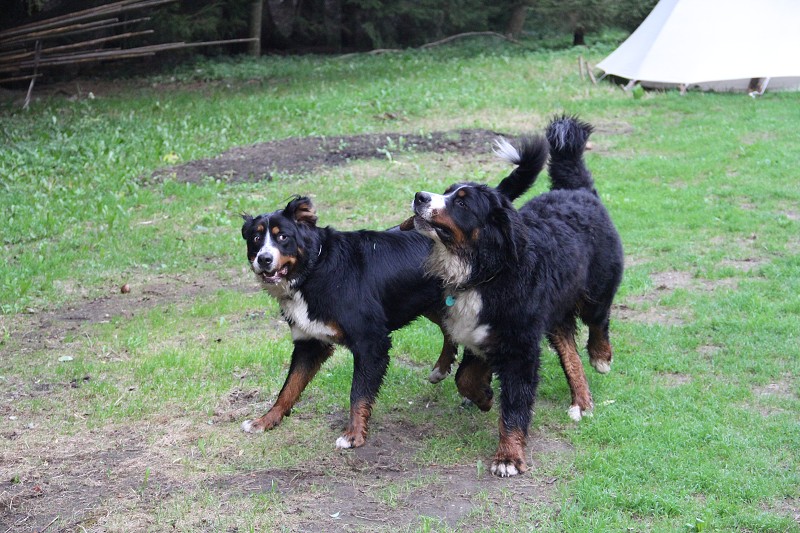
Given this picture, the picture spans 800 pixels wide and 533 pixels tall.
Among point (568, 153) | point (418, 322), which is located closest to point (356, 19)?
point (418, 322)

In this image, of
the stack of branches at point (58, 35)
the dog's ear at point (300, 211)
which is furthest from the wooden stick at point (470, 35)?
the dog's ear at point (300, 211)

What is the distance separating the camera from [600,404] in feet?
19.5

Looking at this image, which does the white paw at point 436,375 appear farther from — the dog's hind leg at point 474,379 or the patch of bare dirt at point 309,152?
the patch of bare dirt at point 309,152

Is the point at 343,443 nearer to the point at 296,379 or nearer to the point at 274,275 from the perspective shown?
the point at 296,379

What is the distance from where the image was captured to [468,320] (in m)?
5.17

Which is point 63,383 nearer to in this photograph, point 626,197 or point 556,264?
point 556,264

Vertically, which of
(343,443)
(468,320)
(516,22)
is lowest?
(343,443)

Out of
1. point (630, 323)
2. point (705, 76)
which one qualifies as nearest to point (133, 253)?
point (630, 323)

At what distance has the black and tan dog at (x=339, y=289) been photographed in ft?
17.5

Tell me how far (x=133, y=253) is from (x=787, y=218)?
715 cm

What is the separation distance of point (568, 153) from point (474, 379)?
72.4 inches

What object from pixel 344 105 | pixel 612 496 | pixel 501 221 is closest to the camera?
pixel 612 496

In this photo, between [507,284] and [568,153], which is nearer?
[507,284]

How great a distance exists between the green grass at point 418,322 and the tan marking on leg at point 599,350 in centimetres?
10
